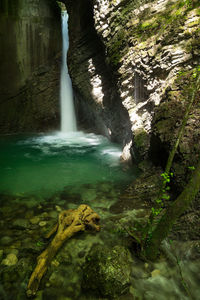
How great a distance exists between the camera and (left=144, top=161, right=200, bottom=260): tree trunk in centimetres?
215

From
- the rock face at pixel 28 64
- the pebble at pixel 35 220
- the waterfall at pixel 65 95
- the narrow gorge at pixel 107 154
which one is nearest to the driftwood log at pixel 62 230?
the narrow gorge at pixel 107 154

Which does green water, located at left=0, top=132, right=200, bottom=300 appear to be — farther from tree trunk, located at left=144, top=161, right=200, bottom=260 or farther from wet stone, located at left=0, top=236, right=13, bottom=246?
tree trunk, located at left=144, top=161, right=200, bottom=260

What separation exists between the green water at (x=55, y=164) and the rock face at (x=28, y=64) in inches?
78.0

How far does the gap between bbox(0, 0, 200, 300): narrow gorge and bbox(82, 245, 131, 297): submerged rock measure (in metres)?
0.01

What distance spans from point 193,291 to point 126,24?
7755mm

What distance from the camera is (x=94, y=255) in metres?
2.55

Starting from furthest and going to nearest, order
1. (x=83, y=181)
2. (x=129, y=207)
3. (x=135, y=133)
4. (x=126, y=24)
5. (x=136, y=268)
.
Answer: (x=126, y=24) < (x=135, y=133) < (x=83, y=181) < (x=129, y=207) < (x=136, y=268)

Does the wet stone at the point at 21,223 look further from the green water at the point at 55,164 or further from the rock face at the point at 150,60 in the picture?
the rock face at the point at 150,60

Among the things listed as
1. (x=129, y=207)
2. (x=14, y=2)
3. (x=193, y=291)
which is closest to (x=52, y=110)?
(x=14, y=2)

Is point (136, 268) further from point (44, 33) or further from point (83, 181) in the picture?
point (44, 33)

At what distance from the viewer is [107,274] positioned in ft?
7.69

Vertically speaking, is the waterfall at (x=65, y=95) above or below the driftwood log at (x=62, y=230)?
above

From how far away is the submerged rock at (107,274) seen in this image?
2336 mm

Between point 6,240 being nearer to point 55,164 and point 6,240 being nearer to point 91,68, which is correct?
point 55,164
